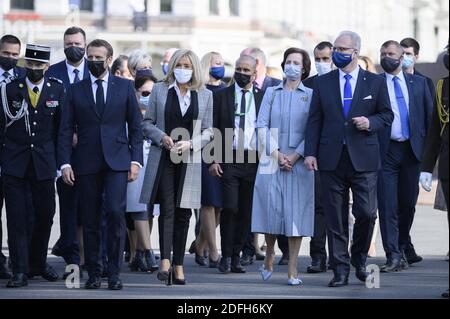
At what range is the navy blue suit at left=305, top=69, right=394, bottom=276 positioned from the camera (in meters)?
13.6

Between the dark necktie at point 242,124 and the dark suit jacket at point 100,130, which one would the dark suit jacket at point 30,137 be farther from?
the dark necktie at point 242,124

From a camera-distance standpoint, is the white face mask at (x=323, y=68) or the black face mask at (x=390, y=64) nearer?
the black face mask at (x=390, y=64)

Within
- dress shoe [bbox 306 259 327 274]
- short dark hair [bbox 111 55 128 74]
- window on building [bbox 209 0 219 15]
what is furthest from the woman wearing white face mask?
window on building [bbox 209 0 219 15]

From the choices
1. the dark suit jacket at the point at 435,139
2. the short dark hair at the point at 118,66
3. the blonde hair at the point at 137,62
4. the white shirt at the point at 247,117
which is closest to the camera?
the dark suit jacket at the point at 435,139

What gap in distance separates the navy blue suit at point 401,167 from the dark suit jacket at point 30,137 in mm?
3405

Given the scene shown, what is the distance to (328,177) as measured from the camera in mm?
13688

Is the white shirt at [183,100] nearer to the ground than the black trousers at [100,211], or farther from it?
farther from it

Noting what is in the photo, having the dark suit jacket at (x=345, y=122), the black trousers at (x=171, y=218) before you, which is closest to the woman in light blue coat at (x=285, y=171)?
the dark suit jacket at (x=345, y=122)

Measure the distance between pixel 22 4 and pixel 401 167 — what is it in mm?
45012

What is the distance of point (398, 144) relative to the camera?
15.3 meters

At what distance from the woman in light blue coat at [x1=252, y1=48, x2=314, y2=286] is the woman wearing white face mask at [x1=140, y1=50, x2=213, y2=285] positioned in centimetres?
59

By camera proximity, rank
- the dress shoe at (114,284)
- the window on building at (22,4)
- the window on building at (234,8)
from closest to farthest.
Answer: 1. the dress shoe at (114,284)
2. the window on building at (22,4)
3. the window on building at (234,8)

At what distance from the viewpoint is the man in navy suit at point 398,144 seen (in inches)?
599

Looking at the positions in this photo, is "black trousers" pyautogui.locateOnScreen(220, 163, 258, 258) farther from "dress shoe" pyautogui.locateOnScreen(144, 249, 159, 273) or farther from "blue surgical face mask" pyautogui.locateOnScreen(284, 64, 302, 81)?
"blue surgical face mask" pyautogui.locateOnScreen(284, 64, 302, 81)
